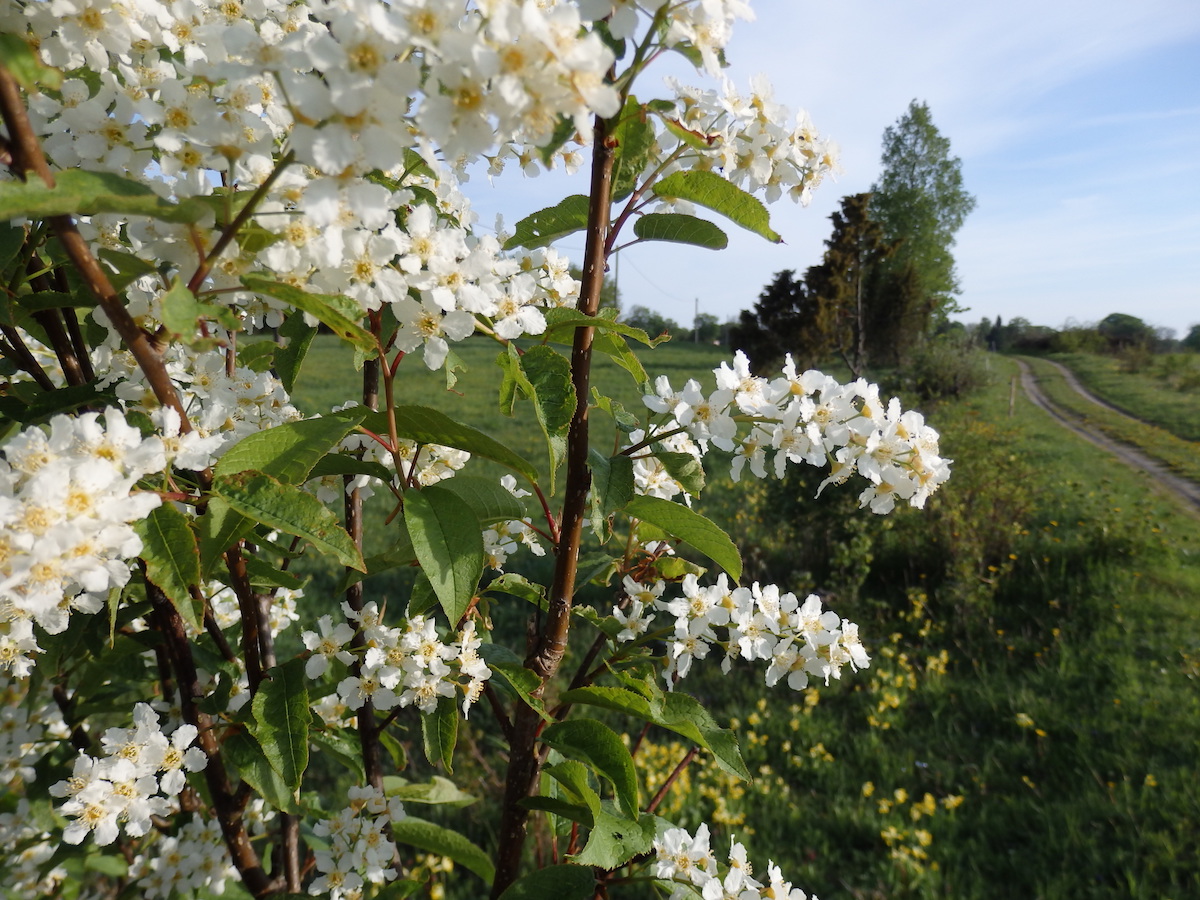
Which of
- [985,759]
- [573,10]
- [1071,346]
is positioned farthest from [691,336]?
[573,10]

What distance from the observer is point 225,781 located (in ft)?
4.09

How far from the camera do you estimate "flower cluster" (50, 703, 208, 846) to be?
1190mm

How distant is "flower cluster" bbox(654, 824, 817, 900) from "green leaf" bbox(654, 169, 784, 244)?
43.6 inches

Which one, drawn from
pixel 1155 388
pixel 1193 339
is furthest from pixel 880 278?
pixel 1193 339

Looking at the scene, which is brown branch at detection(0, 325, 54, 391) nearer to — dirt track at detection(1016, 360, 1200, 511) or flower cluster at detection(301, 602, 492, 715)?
flower cluster at detection(301, 602, 492, 715)

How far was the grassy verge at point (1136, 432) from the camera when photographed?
1050 centimetres

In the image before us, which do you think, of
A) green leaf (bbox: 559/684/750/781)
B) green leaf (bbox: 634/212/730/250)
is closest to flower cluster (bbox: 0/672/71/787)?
green leaf (bbox: 559/684/750/781)

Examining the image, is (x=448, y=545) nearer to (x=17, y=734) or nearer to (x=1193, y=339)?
(x=17, y=734)

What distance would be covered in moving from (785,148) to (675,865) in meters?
1.30

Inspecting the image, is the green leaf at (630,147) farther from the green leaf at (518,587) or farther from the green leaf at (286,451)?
the green leaf at (518,587)

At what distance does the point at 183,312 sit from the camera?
2.47 ft

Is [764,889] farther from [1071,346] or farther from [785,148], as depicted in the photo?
[1071,346]

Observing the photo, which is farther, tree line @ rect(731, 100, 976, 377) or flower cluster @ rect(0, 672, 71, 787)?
tree line @ rect(731, 100, 976, 377)

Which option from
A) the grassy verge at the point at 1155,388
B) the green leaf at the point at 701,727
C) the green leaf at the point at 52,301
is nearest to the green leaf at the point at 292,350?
the green leaf at the point at 52,301
